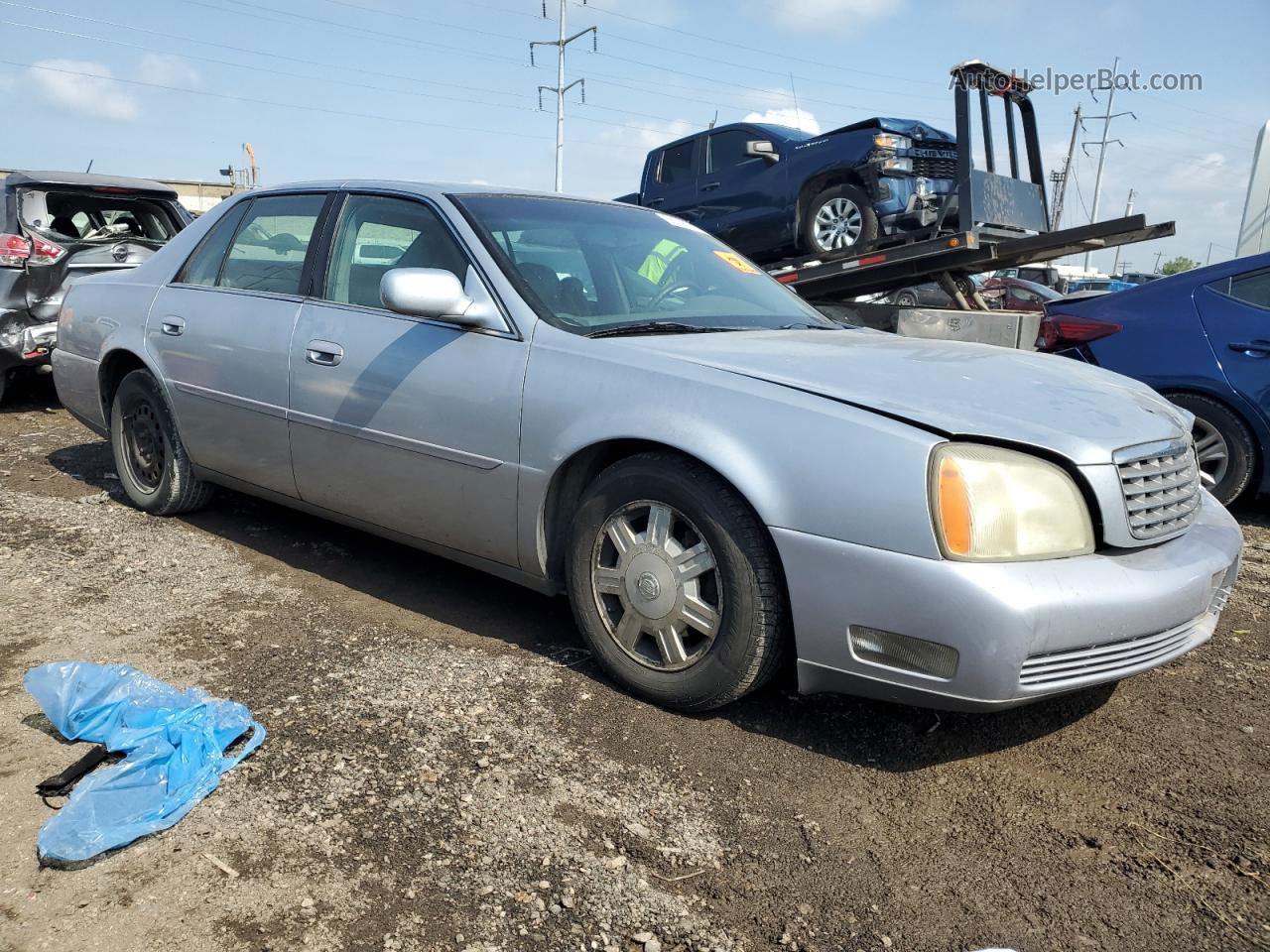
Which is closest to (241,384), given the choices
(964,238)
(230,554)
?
(230,554)

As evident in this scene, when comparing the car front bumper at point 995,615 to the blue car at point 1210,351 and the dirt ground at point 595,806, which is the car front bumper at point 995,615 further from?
the blue car at point 1210,351

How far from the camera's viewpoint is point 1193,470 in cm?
298

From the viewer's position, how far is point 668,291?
3.66 metres

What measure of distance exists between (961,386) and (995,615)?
2.32ft

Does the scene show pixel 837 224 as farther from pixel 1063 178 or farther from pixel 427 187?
pixel 1063 178

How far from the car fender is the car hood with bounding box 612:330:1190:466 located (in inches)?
2.5

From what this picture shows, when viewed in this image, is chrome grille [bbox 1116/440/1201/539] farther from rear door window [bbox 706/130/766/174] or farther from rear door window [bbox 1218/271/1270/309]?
rear door window [bbox 706/130/766/174]

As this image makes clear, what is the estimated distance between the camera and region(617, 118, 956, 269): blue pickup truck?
342 inches

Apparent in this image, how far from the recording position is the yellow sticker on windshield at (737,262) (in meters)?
4.08

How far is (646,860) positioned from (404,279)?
1.89m

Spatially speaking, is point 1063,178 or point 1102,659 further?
point 1063,178

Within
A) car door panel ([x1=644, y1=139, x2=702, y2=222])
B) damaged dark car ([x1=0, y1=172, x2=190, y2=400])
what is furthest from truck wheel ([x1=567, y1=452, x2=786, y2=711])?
car door panel ([x1=644, y1=139, x2=702, y2=222])

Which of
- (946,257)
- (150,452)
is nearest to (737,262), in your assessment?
(150,452)

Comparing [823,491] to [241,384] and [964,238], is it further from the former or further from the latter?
[964,238]
